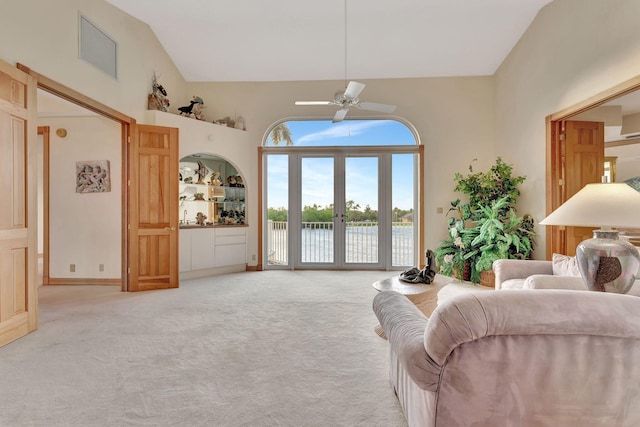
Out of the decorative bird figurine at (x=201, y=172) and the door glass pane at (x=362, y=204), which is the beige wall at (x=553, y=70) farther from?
the decorative bird figurine at (x=201, y=172)

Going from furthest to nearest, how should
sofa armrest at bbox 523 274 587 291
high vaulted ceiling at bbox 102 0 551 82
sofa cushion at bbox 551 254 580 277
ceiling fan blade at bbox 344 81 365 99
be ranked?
high vaulted ceiling at bbox 102 0 551 82
ceiling fan blade at bbox 344 81 365 99
sofa cushion at bbox 551 254 580 277
sofa armrest at bbox 523 274 587 291

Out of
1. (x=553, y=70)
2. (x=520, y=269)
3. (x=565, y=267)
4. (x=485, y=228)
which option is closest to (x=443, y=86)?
(x=553, y=70)

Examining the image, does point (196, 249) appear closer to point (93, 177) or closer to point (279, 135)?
point (93, 177)

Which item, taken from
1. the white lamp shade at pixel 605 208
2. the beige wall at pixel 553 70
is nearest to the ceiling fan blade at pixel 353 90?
the white lamp shade at pixel 605 208

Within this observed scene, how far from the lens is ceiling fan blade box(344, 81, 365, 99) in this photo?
340 centimetres

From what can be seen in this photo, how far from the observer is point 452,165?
19.2ft

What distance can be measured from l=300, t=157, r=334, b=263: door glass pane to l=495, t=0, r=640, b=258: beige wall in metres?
3.06

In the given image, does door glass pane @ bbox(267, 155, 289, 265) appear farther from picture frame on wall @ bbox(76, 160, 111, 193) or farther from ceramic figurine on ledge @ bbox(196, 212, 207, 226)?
picture frame on wall @ bbox(76, 160, 111, 193)

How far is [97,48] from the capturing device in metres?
3.93

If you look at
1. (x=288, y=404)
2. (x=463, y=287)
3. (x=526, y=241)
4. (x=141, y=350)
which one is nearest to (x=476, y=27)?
(x=526, y=241)

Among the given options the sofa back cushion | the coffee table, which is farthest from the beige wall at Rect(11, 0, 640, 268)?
the sofa back cushion

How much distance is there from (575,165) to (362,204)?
313 cm

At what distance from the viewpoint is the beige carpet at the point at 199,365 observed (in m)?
1.79

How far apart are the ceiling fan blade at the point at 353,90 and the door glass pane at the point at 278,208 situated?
106 inches
